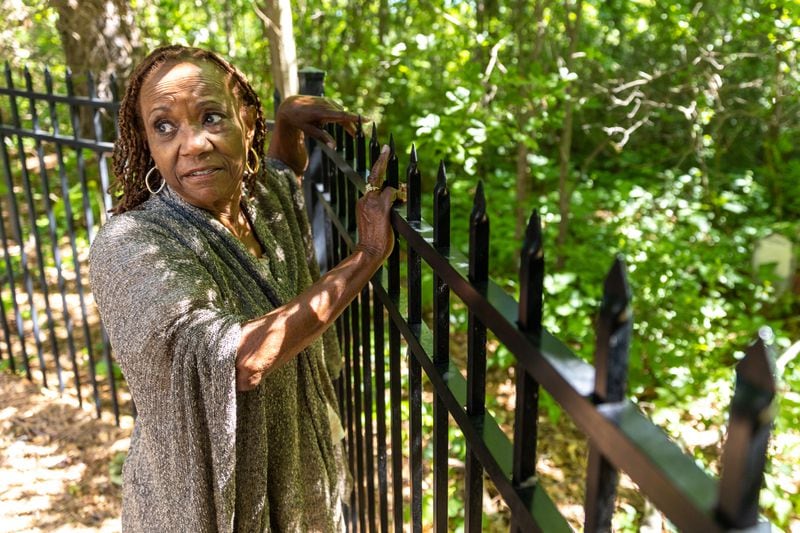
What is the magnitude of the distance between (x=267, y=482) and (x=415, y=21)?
619cm

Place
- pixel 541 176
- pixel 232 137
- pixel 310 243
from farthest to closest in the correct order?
pixel 541 176 < pixel 310 243 < pixel 232 137

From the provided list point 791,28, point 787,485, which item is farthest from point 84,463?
point 791,28

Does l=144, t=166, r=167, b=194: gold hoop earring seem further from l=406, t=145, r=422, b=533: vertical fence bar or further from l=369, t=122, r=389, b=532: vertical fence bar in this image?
l=406, t=145, r=422, b=533: vertical fence bar

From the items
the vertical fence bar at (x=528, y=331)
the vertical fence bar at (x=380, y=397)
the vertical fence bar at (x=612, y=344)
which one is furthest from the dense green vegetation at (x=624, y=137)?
the vertical fence bar at (x=612, y=344)

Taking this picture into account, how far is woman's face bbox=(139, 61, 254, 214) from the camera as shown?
62.3 inches

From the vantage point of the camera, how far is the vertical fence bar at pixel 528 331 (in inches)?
33.2

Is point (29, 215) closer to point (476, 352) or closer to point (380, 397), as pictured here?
point (380, 397)

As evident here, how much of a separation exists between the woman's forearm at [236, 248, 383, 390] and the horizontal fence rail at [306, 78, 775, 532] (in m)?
0.17

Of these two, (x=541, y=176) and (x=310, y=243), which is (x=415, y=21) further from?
(x=310, y=243)

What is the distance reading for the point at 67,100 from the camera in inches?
127

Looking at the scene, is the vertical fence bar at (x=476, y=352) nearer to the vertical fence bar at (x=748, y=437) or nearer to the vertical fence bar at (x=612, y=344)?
the vertical fence bar at (x=612, y=344)

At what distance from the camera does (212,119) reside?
5.39 ft

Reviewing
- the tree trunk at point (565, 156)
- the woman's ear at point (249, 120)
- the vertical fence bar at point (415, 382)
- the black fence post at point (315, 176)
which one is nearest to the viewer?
the vertical fence bar at point (415, 382)

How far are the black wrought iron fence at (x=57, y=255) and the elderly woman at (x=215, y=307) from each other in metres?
0.87
